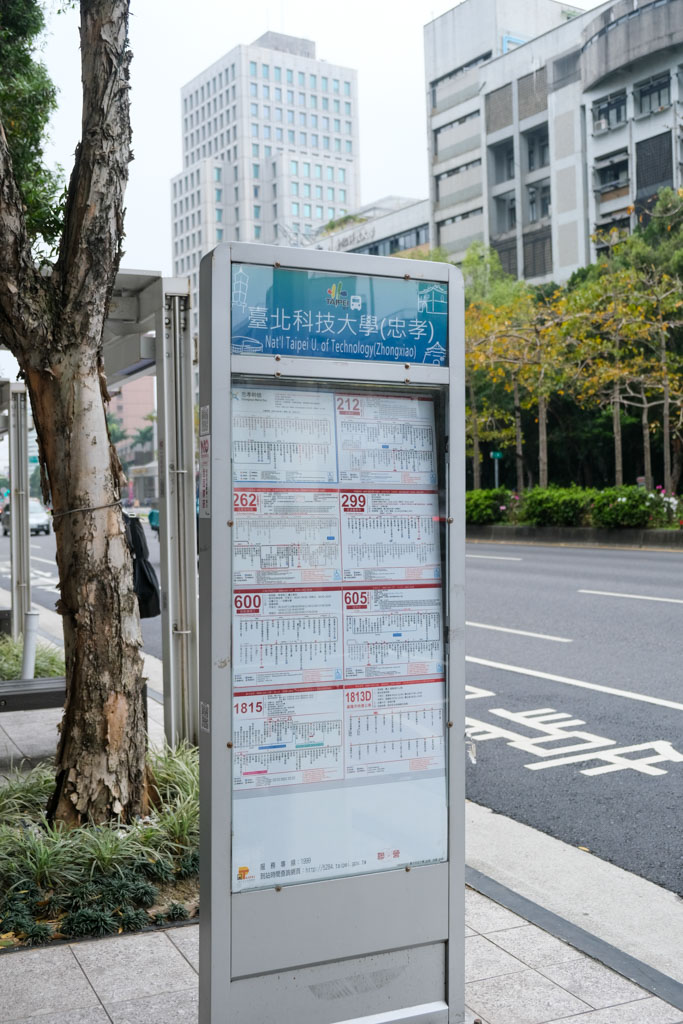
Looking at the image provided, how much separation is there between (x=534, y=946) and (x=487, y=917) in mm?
318

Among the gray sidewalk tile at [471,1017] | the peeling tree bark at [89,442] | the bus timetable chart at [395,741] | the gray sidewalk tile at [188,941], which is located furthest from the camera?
the peeling tree bark at [89,442]

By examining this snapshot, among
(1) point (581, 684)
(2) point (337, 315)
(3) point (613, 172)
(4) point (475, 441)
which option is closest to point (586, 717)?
(1) point (581, 684)

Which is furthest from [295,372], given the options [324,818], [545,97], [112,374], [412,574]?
[545,97]

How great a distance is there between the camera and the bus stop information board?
2.85 metres

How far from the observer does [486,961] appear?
3648mm

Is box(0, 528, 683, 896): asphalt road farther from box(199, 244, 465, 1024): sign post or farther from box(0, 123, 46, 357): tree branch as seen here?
box(0, 123, 46, 357): tree branch

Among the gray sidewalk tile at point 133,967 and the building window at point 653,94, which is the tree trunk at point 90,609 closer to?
the gray sidewalk tile at point 133,967

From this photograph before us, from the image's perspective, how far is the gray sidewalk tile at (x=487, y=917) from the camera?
13.0ft

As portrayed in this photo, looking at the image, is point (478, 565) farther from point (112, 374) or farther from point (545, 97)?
point (545, 97)

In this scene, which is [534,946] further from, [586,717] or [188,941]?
[586,717]

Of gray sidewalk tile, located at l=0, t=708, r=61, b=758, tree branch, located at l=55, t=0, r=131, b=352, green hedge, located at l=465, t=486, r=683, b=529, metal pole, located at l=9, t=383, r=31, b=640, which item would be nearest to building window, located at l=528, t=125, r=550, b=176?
green hedge, located at l=465, t=486, r=683, b=529

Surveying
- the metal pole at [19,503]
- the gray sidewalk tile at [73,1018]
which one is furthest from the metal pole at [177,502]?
the metal pole at [19,503]

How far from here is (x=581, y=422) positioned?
3866 centimetres

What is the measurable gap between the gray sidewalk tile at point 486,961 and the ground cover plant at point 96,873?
112cm
